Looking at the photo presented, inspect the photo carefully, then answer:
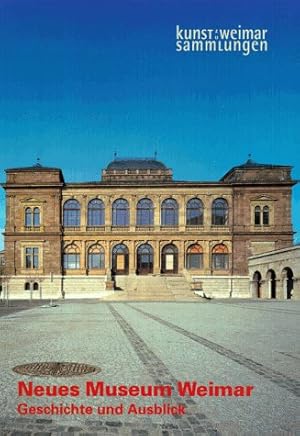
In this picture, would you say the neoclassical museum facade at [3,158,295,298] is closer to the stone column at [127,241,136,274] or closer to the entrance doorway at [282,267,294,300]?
the stone column at [127,241,136,274]

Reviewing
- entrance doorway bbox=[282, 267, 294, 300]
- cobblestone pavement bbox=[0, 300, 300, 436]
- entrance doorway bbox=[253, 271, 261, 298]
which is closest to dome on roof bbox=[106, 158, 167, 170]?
entrance doorway bbox=[253, 271, 261, 298]

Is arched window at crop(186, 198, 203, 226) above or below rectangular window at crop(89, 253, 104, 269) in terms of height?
above

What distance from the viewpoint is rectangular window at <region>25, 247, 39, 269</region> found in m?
60.2

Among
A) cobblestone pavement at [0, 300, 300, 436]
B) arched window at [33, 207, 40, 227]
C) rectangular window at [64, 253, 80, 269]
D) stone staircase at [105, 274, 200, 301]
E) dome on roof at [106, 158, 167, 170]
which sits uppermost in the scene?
dome on roof at [106, 158, 167, 170]

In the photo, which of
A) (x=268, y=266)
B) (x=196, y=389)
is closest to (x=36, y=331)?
(x=196, y=389)

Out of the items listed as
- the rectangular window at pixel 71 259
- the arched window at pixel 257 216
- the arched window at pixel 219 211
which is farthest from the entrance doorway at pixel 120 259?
the arched window at pixel 257 216

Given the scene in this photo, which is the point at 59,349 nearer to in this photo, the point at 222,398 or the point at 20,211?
the point at 222,398

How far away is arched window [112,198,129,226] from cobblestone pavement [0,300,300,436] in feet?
142

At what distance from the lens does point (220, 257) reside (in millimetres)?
60812

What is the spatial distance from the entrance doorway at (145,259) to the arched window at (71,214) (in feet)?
28.4

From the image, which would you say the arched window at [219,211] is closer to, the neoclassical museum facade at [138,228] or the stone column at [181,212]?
the neoclassical museum facade at [138,228]

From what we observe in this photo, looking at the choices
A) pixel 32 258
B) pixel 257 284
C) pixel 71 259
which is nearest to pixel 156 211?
pixel 71 259

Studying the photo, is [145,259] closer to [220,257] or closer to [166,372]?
[220,257]

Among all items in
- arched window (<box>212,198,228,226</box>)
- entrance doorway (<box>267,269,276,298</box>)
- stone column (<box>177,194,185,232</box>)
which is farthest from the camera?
arched window (<box>212,198,228,226</box>)
